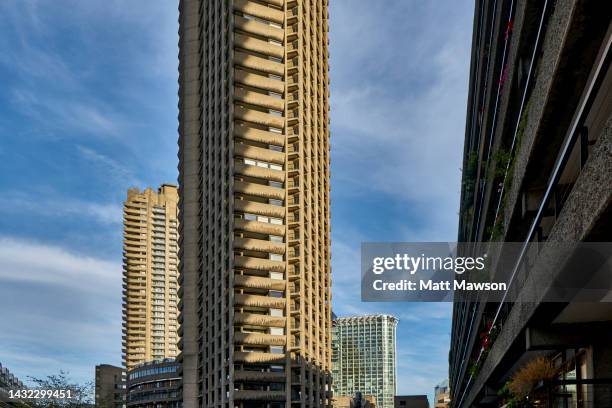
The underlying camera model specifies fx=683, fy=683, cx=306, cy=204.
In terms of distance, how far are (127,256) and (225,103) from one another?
118 meters

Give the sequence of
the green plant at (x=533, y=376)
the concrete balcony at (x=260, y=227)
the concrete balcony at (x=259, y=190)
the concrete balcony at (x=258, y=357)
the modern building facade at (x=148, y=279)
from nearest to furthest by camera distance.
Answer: the green plant at (x=533, y=376)
the concrete balcony at (x=258, y=357)
the concrete balcony at (x=260, y=227)
the concrete balcony at (x=259, y=190)
the modern building facade at (x=148, y=279)

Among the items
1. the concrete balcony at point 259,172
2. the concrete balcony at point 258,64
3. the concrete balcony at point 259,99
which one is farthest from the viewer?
the concrete balcony at point 258,64

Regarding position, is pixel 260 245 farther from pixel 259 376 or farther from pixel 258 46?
pixel 258 46

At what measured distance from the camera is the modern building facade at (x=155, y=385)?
423ft

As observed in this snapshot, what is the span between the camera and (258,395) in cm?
7375

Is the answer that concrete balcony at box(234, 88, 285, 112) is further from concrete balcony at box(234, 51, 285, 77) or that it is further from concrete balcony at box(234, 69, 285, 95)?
concrete balcony at box(234, 51, 285, 77)

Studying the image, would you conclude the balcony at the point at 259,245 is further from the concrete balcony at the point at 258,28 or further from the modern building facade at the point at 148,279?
the modern building facade at the point at 148,279

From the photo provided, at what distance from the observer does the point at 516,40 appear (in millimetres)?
14070

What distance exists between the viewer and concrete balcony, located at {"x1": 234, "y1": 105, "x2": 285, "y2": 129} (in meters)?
81.4

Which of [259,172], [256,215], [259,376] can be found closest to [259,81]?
[259,172]

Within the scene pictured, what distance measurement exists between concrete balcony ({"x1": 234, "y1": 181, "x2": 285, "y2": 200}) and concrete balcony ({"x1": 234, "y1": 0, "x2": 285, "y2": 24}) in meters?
21.7

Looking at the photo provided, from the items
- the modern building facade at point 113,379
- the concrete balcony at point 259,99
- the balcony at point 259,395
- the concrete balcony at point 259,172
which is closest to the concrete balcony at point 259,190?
the concrete balcony at point 259,172

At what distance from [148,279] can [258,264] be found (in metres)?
120

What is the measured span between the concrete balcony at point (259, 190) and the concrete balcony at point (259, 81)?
40.4ft
